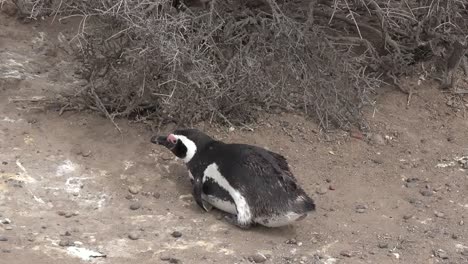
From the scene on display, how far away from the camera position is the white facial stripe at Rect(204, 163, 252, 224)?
5.21 metres

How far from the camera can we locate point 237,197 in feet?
17.3

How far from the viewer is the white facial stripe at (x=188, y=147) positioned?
580cm

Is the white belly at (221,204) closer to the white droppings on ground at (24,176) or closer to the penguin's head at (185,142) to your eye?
the penguin's head at (185,142)

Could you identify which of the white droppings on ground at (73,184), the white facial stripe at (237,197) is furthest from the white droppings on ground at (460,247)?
the white droppings on ground at (73,184)

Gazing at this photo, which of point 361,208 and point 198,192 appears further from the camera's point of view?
point 361,208

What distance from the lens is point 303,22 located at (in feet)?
22.6

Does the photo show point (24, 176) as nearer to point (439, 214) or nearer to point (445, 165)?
point (439, 214)

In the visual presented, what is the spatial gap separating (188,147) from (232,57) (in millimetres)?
1165

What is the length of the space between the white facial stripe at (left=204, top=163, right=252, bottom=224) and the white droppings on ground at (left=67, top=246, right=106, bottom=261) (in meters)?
1.05

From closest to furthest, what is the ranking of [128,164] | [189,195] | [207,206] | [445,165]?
[207,206]
[189,195]
[128,164]
[445,165]

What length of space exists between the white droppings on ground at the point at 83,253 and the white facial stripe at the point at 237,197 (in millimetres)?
1046

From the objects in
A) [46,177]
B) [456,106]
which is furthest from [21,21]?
[456,106]

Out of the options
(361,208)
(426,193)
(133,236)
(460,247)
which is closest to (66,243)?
(133,236)

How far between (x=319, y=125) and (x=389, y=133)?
0.67 meters
